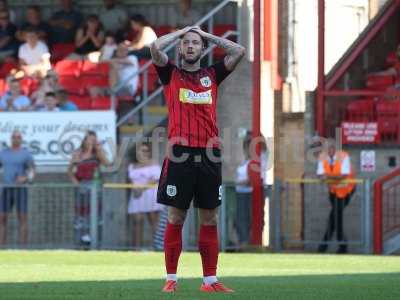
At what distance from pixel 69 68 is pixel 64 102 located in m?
1.18

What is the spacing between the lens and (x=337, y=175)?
20891 millimetres

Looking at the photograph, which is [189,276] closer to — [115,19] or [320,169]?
[320,169]

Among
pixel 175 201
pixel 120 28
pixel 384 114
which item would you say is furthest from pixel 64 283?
pixel 120 28

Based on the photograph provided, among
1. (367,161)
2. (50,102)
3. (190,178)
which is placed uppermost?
(50,102)

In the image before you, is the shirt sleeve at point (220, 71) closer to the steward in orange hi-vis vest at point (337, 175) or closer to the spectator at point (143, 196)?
the steward in orange hi-vis vest at point (337, 175)

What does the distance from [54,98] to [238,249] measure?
4.42m

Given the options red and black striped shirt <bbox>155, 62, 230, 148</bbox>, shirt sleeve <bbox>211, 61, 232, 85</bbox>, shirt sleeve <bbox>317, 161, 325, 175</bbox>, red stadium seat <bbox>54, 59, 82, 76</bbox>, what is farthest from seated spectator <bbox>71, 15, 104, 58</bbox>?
red and black striped shirt <bbox>155, 62, 230, 148</bbox>

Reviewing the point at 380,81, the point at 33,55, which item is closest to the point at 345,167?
the point at 380,81

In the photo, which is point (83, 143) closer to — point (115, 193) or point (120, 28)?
point (115, 193)

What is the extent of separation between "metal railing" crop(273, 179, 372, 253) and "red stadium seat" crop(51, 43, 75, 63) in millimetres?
5785

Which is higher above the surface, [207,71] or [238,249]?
[207,71]

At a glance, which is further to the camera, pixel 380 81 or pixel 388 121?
pixel 380 81

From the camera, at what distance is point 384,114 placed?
21984 millimetres

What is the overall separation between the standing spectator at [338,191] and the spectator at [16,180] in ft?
Result: 15.7
